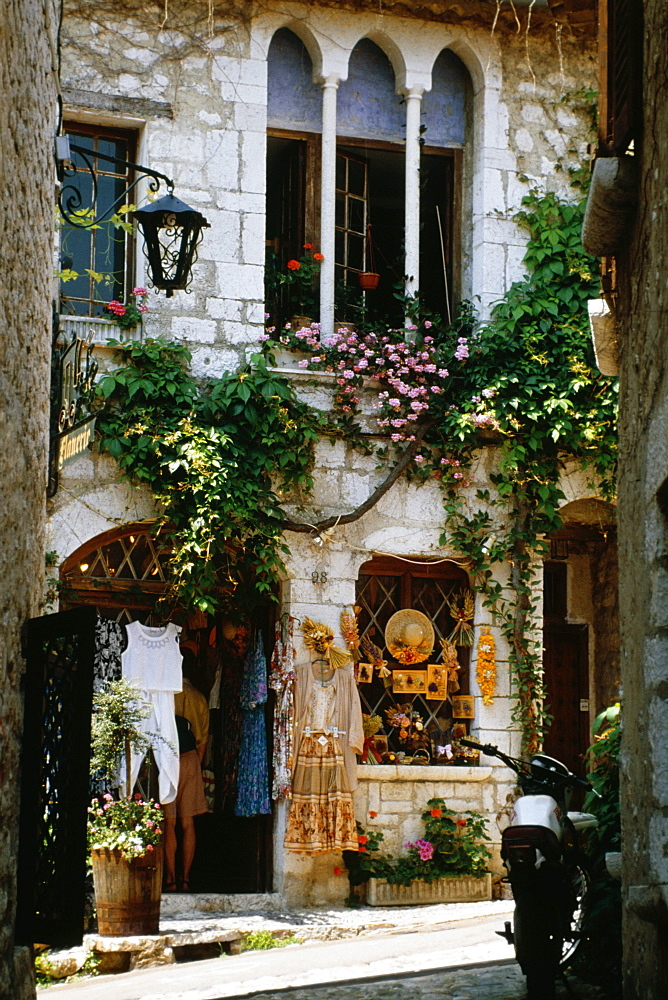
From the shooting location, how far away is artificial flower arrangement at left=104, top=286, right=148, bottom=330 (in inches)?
377

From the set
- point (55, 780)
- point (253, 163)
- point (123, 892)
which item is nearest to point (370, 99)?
point (253, 163)

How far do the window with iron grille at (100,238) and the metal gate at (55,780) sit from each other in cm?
507

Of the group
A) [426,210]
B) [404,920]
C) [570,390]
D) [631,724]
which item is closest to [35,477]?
[631,724]

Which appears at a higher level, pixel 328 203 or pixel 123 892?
pixel 328 203

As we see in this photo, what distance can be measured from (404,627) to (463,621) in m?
0.43

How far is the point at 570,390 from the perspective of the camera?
9.91 meters

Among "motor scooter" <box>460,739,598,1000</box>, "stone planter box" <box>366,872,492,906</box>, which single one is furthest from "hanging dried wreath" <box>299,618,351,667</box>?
"motor scooter" <box>460,739,598,1000</box>

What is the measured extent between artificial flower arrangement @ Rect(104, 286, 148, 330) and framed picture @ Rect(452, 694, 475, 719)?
350 centimetres

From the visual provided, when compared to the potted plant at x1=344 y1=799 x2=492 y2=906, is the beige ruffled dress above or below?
above

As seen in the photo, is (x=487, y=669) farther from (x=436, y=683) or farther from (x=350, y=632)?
(x=350, y=632)

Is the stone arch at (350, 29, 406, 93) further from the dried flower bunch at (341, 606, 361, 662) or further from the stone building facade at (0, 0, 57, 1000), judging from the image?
the stone building facade at (0, 0, 57, 1000)

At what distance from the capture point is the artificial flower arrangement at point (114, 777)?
782cm

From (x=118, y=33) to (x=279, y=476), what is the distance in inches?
129

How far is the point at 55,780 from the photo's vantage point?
199 inches
